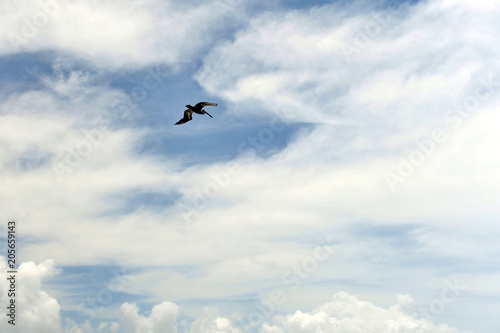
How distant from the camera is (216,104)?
6366 centimetres

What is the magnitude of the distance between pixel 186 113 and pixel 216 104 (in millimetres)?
4266

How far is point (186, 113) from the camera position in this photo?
217 feet
